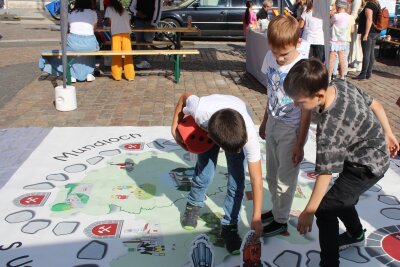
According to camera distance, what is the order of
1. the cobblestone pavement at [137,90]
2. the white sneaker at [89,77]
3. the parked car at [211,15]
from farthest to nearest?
the parked car at [211,15], the white sneaker at [89,77], the cobblestone pavement at [137,90]

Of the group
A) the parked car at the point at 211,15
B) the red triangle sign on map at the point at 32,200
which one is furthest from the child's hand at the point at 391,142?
the parked car at the point at 211,15

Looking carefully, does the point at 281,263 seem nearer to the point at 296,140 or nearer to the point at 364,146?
the point at 296,140

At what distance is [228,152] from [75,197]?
1.63 metres

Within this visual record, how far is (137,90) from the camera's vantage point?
22.8ft

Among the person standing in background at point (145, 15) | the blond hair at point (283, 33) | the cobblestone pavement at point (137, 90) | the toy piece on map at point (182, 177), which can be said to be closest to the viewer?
the blond hair at point (283, 33)

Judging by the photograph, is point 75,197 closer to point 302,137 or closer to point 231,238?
point 231,238

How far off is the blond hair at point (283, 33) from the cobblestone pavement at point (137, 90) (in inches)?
107

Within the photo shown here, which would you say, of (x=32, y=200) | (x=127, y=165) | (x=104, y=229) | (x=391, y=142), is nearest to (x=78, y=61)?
(x=127, y=165)

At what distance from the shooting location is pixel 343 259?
2.71 m

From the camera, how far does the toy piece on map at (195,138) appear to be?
2.57 metres

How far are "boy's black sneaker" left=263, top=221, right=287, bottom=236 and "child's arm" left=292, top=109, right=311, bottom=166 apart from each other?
54 cm

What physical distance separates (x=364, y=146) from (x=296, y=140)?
47cm

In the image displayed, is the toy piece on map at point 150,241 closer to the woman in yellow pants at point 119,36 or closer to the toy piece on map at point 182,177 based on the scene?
the toy piece on map at point 182,177

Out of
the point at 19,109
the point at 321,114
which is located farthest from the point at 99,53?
the point at 321,114
